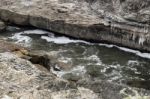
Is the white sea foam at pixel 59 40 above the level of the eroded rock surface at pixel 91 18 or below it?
below

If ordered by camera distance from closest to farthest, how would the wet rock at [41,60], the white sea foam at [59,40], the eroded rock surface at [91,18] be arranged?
1. the wet rock at [41,60]
2. the eroded rock surface at [91,18]
3. the white sea foam at [59,40]

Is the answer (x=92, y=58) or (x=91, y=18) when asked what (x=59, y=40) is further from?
(x=92, y=58)

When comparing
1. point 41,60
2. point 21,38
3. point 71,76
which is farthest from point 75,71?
point 21,38

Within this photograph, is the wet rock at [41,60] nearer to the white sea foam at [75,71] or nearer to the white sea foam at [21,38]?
the white sea foam at [75,71]

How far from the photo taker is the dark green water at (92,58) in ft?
47.9

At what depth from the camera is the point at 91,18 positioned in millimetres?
17781

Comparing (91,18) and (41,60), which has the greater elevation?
(91,18)

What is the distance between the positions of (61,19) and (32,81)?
24.3 ft

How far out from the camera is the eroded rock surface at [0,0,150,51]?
1650 cm

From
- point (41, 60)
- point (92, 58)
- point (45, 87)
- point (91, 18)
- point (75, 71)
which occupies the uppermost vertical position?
point (91, 18)

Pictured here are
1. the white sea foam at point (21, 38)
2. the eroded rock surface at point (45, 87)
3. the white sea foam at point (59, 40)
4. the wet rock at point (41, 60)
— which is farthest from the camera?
the white sea foam at point (21, 38)

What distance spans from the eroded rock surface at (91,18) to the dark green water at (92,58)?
509 mm

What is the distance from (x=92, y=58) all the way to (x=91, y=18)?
2.37 m

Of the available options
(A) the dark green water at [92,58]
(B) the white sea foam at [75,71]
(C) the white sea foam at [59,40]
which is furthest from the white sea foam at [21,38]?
(B) the white sea foam at [75,71]
